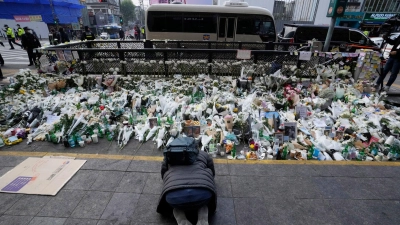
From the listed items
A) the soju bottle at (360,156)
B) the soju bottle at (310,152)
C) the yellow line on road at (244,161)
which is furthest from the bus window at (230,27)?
the yellow line on road at (244,161)

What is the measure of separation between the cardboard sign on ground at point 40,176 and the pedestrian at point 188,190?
1515 mm

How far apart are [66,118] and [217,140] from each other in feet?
9.25

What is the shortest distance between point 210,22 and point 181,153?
9522 mm

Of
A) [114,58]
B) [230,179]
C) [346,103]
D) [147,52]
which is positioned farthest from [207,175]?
[114,58]

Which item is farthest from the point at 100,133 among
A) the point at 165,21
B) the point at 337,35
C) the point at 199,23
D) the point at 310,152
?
the point at 337,35

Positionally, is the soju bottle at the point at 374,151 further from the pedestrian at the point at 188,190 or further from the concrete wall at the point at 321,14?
the concrete wall at the point at 321,14

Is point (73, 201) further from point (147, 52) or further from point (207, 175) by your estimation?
point (147, 52)

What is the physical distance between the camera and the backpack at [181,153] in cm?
192

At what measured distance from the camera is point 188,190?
179 centimetres

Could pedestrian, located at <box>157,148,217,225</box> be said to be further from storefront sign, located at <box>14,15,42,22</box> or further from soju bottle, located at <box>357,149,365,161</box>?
storefront sign, located at <box>14,15,42,22</box>

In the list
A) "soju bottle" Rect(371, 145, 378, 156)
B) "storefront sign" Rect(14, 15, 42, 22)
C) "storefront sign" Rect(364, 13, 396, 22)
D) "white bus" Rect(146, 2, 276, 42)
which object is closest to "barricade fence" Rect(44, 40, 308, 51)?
"white bus" Rect(146, 2, 276, 42)

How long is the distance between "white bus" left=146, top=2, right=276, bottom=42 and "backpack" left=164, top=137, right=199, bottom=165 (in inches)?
366

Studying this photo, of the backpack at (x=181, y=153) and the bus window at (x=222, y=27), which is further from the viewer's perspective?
the bus window at (x=222, y=27)

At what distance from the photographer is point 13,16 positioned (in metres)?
22.6
